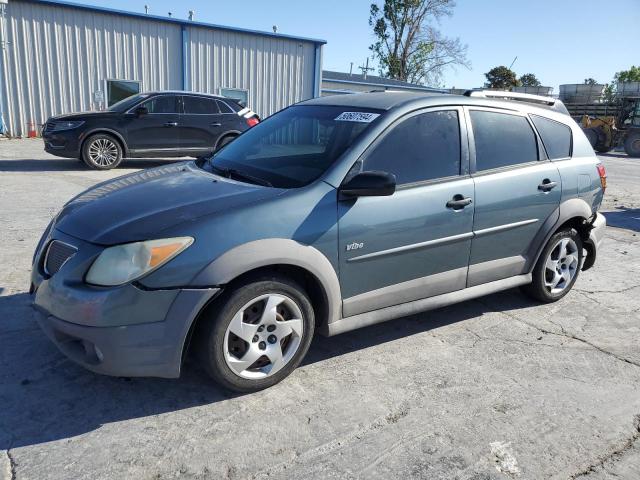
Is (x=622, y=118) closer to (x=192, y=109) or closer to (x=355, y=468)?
(x=192, y=109)

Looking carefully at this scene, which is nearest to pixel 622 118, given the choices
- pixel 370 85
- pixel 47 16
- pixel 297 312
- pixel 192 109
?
pixel 370 85


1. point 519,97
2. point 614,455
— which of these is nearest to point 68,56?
point 519,97

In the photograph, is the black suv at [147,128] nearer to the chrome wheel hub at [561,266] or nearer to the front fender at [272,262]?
the chrome wheel hub at [561,266]

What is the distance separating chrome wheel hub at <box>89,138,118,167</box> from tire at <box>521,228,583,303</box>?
8.96 meters

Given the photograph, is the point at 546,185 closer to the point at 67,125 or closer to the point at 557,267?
the point at 557,267

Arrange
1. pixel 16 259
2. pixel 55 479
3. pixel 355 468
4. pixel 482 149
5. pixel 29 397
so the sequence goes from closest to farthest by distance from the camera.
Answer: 1. pixel 55 479
2. pixel 355 468
3. pixel 29 397
4. pixel 482 149
5. pixel 16 259

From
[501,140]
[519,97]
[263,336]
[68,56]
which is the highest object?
[68,56]

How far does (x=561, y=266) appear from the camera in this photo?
462 centimetres

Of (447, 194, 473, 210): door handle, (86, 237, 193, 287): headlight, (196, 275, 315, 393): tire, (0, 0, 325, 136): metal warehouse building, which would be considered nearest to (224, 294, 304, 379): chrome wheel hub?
(196, 275, 315, 393): tire

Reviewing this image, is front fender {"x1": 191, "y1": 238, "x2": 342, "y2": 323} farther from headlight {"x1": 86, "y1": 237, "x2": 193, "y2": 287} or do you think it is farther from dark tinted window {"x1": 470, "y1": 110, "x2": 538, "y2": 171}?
dark tinted window {"x1": 470, "y1": 110, "x2": 538, "y2": 171}

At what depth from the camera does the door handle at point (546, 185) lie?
4148 millimetres

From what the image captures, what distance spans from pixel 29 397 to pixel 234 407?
3.67 feet

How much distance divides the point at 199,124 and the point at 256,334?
9.58 m

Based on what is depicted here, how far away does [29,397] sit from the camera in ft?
9.43
